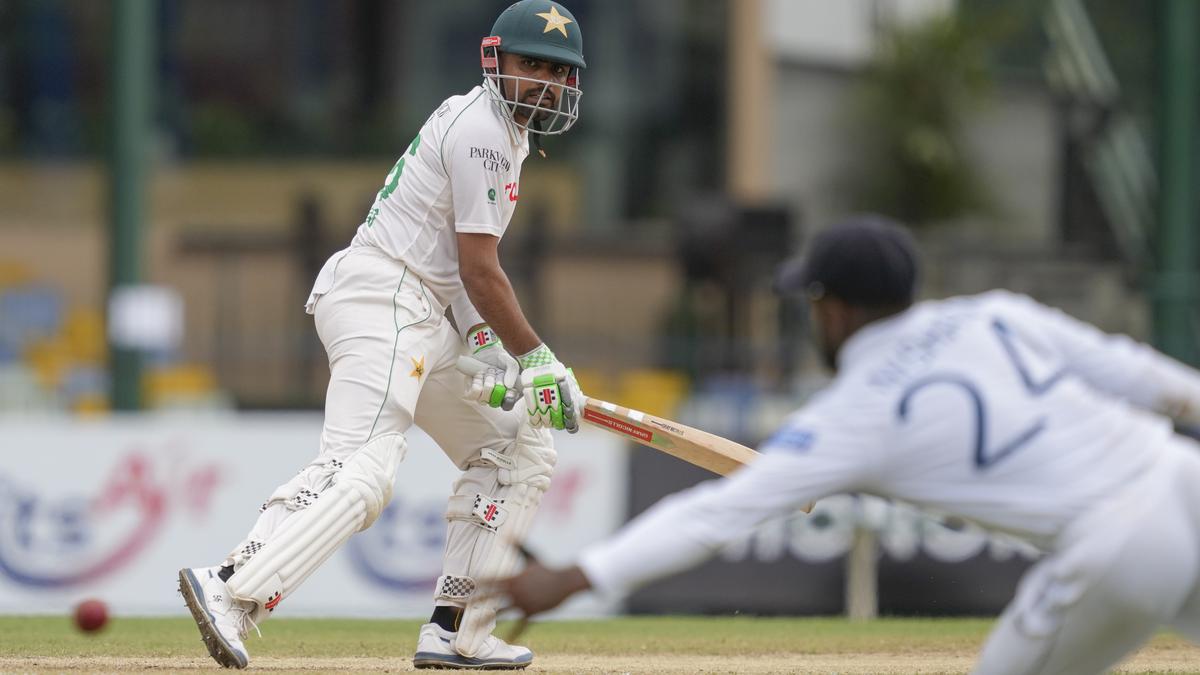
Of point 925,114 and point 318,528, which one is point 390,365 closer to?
point 318,528

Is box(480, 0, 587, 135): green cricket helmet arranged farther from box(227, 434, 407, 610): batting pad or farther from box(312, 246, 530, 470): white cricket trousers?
box(227, 434, 407, 610): batting pad

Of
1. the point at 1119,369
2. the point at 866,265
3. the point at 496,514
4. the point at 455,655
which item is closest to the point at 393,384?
the point at 496,514

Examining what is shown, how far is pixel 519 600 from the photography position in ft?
12.7

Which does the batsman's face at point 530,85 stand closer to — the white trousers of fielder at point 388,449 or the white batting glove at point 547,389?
the white trousers of fielder at point 388,449

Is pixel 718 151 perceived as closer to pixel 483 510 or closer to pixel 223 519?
pixel 223 519

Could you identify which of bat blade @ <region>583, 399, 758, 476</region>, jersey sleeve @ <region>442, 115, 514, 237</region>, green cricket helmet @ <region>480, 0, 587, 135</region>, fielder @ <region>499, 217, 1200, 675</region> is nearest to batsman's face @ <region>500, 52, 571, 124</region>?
green cricket helmet @ <region>480, 0, 587, 135</region>

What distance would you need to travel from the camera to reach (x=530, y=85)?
5.90 meters

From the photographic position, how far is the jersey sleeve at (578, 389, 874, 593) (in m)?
3.86

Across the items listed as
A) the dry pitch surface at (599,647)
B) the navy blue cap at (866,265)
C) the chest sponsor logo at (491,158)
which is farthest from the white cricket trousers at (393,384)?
the navy blue cap at (866,265)

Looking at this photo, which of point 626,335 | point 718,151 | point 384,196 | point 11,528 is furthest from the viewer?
point 718,151

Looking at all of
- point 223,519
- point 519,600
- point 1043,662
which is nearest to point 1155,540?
point 1043,662

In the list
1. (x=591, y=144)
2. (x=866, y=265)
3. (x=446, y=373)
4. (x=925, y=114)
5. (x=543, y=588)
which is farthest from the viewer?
(x=925, y=114)

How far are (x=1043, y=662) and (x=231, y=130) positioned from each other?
59.8 feet

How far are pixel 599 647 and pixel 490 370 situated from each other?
6.29 feet
